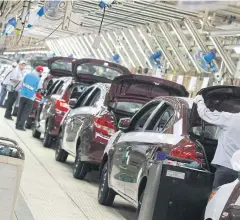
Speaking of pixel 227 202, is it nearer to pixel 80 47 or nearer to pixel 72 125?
pixel 72 125

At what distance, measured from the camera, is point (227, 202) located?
5898mm

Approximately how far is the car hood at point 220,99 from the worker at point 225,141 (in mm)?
282

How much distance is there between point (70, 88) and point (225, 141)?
10.4 metres

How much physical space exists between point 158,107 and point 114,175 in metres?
1.20

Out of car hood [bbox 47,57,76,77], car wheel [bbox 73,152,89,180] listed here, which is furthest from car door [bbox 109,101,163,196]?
car hood [bbox 47,57,76,77]

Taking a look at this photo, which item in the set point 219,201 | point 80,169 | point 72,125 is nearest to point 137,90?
point 80,169

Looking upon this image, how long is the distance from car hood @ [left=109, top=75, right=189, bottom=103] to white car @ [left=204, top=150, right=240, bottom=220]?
5938 millimetres

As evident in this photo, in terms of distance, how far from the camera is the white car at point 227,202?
563 cm

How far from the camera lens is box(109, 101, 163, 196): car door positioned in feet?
31.2

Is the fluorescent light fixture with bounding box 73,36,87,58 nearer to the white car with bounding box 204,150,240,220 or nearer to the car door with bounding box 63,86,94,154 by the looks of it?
the car door with bounding box 63,86,94,154

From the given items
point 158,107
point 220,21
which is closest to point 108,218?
point 158,107

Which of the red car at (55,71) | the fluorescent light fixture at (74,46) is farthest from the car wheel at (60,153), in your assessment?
the fluorescent light fixture at (74,46)

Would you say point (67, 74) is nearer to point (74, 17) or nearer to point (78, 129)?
point (74, 17)

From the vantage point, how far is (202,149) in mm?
8203
